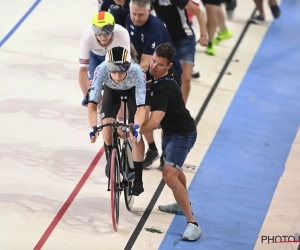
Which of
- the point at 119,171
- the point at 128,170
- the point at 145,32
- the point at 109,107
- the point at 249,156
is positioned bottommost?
the point at 249,156

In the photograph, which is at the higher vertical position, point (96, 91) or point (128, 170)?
point (96, 91)

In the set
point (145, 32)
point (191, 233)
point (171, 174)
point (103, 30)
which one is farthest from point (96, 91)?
point (191, 233)

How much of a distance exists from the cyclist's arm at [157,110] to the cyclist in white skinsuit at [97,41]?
74 centimetres

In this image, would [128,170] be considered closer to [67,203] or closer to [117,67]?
[67,203]

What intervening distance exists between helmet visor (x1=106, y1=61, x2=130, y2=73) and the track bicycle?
396 millimetres

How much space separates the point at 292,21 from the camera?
13.6m

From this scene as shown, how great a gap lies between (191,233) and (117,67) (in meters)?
1.82

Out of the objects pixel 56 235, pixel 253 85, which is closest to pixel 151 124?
pixel 56 235

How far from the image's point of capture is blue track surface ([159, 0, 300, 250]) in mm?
8023

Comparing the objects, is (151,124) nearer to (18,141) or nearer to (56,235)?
(56,235)

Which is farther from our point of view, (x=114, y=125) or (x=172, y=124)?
(x=172, y=124)

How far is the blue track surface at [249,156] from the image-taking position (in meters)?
8.02

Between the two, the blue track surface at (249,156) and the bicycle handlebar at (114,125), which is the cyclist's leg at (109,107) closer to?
Answer: the bicycle handlebar at (114,125)

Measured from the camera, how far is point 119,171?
7.49 meters
